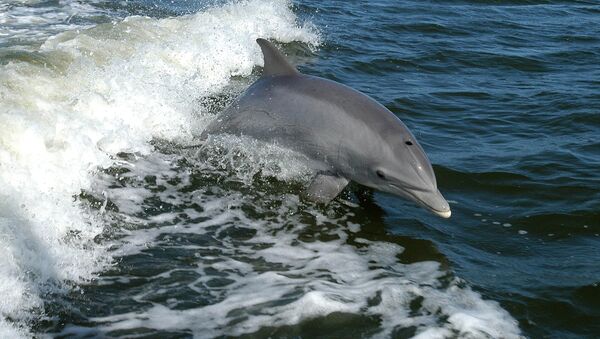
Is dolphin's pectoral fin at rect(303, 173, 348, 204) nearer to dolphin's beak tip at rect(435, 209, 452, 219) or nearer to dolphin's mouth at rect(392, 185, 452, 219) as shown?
dolphin's mouth at rect(392, 185, 452, 219)

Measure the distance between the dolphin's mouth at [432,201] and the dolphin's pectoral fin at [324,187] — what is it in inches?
32.5

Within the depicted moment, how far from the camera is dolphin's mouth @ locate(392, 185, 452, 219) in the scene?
7547mm

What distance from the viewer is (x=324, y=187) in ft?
26.8

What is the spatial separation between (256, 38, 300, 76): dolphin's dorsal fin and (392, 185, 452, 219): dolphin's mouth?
220 centimetres

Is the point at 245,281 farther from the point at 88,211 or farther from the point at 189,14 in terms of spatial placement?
the point at 189,14

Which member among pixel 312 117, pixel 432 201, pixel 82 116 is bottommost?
pixel 432 201

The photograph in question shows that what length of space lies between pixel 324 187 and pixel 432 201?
1.23m

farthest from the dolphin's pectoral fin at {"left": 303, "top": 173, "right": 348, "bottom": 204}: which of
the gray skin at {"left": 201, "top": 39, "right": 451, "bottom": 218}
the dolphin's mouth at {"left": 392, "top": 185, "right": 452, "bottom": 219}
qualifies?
the dolphin's mouth at {"left": 392, "top": 185, "right": 452, "bottom": 219}

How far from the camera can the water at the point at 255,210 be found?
19.1 feet

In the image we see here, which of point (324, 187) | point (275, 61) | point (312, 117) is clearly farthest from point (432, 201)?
point (275, 61)

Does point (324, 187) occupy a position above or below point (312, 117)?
below

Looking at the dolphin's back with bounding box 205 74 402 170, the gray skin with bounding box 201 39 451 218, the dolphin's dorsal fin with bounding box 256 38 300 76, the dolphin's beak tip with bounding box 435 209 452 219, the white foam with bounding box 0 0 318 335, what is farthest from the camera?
the dolphin's dorsal fin with bounding box 256 38 300 76

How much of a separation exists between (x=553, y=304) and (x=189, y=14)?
1353 cm

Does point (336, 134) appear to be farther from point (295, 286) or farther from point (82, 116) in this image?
point (82, 116)
